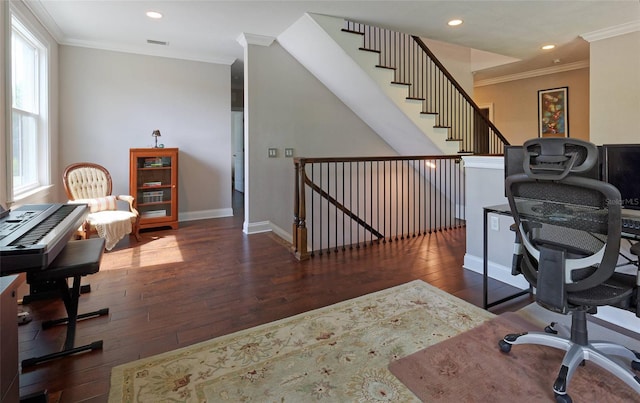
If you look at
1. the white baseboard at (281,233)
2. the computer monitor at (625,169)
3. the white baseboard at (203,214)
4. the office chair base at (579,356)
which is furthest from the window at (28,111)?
the computer monitor at (625,169)

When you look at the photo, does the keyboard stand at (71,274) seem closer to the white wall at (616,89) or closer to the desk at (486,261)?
the desk at (486,261)

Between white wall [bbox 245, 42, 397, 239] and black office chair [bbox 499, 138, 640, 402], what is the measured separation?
3444mm

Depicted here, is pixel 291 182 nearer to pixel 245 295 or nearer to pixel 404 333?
pixel 245 295

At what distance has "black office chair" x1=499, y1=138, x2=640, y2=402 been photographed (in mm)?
1490

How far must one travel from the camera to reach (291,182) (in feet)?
17.3

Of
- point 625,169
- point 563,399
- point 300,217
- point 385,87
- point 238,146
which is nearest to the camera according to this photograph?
point 563,399

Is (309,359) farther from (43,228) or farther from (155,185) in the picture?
(155,185)

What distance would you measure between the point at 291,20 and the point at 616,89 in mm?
4227

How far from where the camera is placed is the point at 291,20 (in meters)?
4.04

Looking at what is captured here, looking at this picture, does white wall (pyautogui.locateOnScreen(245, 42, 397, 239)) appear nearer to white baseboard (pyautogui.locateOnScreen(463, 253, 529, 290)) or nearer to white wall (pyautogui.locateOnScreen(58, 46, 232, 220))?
white wall (pyautogui.locateOnScreen(58, 46, 232, 220))

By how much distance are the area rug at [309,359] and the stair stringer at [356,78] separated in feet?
9.49

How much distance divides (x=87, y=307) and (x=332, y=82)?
4014 mm

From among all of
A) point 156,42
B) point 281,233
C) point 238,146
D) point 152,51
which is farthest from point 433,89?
point 238,146

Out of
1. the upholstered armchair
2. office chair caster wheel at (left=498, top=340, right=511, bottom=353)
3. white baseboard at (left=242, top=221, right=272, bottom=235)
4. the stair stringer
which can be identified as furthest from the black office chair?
the upholstered armchair
